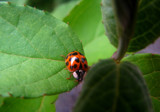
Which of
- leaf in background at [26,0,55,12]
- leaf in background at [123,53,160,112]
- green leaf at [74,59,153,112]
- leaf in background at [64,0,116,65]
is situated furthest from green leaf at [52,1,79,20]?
green leaf at [74,59,153,112]

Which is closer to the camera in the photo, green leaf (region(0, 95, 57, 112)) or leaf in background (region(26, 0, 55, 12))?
green leaf (region(0, 95, 57, 112))

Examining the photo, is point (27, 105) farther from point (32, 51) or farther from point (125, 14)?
point (125, 14)

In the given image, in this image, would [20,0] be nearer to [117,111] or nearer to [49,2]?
[49,2]

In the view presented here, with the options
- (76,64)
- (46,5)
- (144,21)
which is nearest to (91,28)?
(76,64)

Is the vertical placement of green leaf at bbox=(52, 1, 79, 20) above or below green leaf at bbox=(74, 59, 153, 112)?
above

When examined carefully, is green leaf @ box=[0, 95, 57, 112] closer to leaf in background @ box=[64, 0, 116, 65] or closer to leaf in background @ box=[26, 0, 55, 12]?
leaf in background @ box=[64, 0, 116, 65]

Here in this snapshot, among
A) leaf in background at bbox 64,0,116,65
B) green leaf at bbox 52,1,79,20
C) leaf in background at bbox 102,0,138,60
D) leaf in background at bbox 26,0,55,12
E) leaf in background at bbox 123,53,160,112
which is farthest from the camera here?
green leaf at bbox 52,1,79,20

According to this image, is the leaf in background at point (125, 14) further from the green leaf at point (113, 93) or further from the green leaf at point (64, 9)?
the green leaf at point (64, 9)
